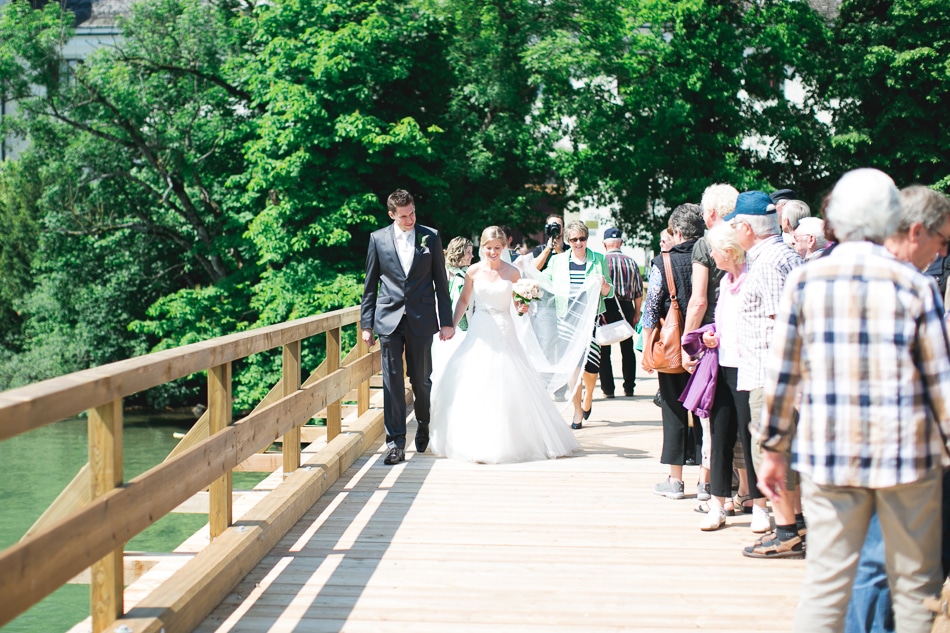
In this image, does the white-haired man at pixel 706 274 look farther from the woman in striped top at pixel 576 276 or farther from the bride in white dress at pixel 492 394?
the woman in striped top at pixel 576 276

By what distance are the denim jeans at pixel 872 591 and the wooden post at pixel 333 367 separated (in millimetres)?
4850

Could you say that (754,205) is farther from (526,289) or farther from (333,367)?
(333,367)

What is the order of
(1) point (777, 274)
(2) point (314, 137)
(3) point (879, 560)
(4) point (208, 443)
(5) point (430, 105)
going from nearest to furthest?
(3) point (879, 560), (4) point (208, 443), (1) point (777, 274), (2) point (314, 137), (5) point (430, 105)

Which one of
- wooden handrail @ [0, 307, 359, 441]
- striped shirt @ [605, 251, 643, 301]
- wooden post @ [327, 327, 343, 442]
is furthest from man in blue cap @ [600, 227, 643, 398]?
wooden handrail @ [0, 307, 359, 441]

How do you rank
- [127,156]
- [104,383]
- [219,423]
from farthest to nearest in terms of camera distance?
[127,156] → [219,423] → [104,383]

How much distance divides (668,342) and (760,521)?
1213mm

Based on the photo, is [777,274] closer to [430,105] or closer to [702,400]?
[702,400]

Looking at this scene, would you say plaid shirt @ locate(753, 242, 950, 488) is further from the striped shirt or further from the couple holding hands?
the striped shirt

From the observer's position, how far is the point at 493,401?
27.8 ft

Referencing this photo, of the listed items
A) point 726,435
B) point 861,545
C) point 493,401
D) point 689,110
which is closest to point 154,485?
point 861,545

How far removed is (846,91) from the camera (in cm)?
3238

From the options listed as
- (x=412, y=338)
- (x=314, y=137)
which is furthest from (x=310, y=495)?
(x=314, y=137)

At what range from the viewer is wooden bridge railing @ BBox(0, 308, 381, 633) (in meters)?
3.20

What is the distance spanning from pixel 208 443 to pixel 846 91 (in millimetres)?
30770
